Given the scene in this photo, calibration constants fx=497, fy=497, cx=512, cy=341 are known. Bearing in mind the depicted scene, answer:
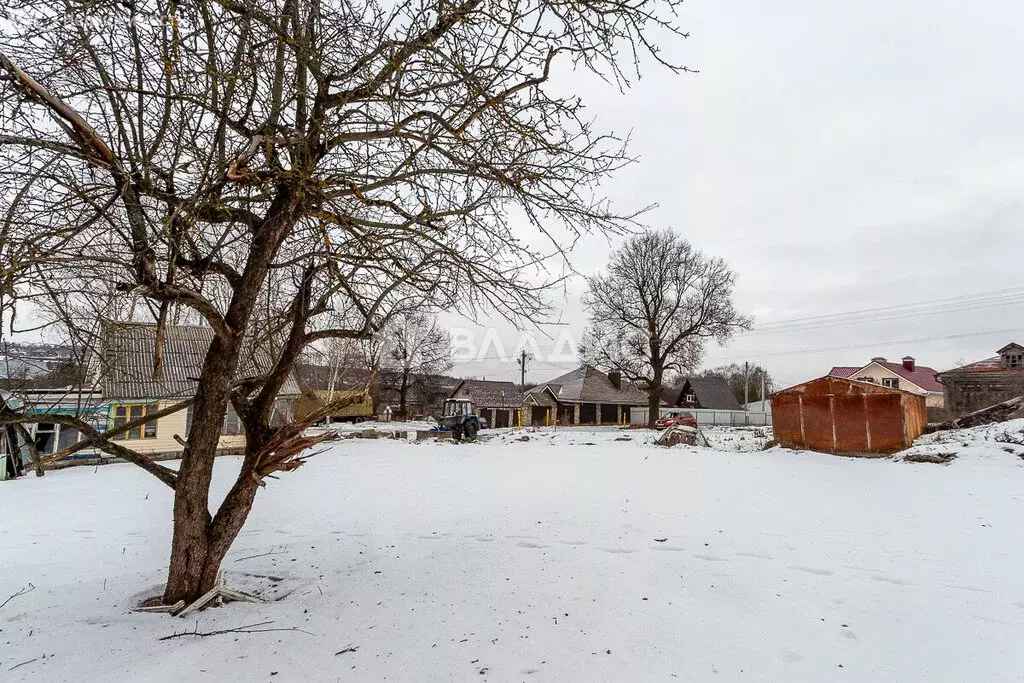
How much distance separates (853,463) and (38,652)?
577 inches

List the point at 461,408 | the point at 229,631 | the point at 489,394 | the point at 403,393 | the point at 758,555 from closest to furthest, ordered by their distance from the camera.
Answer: the point at 229,631 < the point at 758,555 < the point at 461,408 < the point at 489,394 < the point at 403,393

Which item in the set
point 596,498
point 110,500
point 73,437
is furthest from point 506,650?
point 73,437

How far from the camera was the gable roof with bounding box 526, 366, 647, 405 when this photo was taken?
131 ft

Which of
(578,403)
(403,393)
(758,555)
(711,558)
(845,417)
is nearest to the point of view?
(711,558)

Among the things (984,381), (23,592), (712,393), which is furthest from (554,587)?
(712,393)

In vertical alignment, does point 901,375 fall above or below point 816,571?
above

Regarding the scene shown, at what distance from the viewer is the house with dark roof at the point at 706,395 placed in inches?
1775

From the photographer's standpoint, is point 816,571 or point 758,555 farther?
point 758,555

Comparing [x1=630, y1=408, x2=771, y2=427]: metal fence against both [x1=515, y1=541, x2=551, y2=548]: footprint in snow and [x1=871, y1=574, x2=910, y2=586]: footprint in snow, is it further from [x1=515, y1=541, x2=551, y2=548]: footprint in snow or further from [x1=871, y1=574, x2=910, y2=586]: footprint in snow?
[x1=871, y1=574, x2=910, y2=586]: footprint in snow

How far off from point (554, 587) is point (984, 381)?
34.4 metres

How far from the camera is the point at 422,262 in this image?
3.54 metres

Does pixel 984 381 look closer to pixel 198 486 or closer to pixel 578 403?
pixel 578 403

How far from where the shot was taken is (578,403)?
39688 millimetres

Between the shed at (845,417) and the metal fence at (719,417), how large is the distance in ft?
73.2
